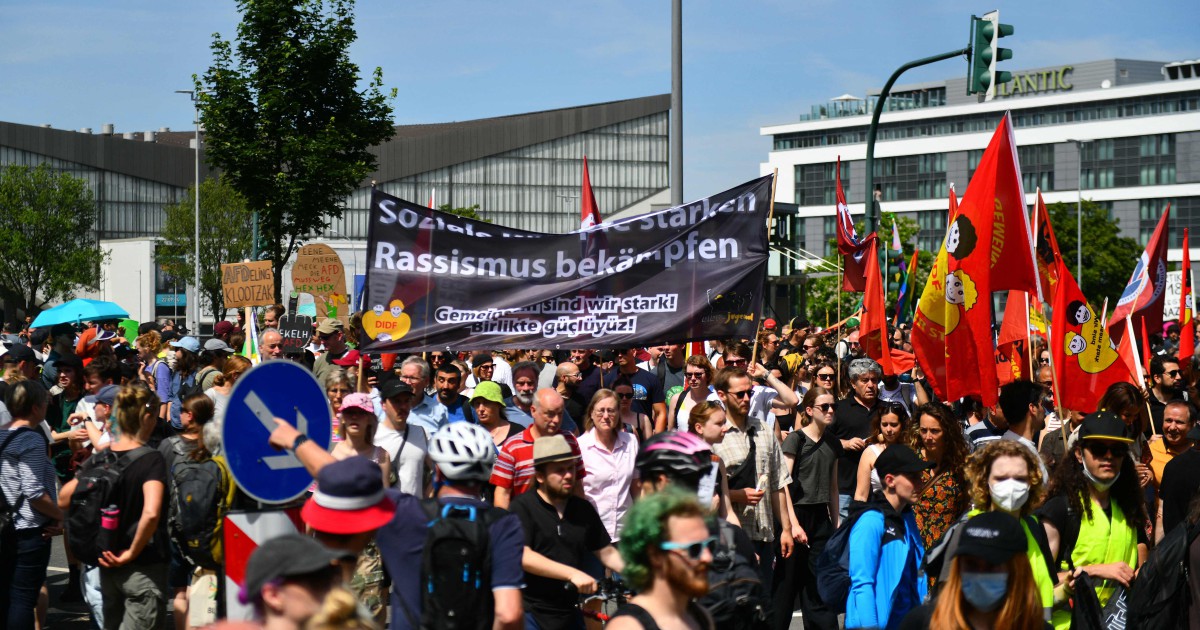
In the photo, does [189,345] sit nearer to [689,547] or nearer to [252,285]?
[252,285]

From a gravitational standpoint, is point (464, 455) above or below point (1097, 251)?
below

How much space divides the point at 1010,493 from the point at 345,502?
260 centimetres

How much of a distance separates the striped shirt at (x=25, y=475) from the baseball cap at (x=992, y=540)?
5.05 m

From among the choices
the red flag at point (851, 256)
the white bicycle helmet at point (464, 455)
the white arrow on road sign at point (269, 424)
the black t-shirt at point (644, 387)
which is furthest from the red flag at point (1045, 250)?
the white arrow on road sign at point (269, 424)

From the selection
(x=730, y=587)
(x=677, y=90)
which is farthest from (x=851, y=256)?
(x=730, y=587)

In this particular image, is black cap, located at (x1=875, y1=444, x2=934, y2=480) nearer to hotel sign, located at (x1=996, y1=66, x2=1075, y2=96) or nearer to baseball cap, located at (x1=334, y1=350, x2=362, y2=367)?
baseball cap, located at (x1=334, y1=350, x2=362, y2=367)

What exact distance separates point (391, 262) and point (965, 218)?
163 inches

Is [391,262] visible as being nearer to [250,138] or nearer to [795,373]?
[795,373]

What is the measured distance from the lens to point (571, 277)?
9297mm

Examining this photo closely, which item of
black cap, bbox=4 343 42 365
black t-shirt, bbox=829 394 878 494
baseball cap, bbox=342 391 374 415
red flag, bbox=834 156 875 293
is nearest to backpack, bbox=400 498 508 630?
baseball cap, bbox=342 391 374 415

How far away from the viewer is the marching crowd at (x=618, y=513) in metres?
3.96

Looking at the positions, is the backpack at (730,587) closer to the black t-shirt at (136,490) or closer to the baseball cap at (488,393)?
the black t-shirt at (136,490)

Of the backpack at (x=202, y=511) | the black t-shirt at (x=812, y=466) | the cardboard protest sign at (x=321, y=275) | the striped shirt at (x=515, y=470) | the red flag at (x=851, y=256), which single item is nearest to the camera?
the striped shirt at (x=515, y=470)

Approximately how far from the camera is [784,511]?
26.7 ft
